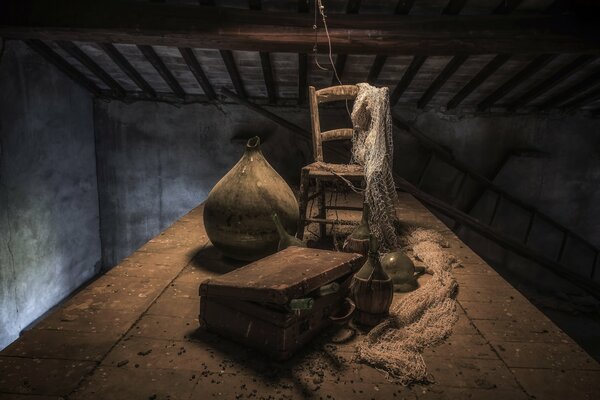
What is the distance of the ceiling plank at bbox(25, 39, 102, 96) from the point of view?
5.19 metres

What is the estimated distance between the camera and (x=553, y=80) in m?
5.50

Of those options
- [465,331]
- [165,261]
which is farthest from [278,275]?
[165,261]

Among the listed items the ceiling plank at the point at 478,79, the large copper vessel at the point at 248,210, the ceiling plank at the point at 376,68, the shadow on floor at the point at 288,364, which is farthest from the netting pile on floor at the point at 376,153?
the ceiling plank at the point at 478,79

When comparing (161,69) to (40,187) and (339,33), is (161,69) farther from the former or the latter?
(339,33)

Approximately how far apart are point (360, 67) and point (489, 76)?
72.0 inches

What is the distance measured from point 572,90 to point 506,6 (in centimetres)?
254

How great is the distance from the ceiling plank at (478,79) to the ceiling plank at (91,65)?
5334 mm

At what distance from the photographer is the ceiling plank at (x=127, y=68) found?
5.04 metres

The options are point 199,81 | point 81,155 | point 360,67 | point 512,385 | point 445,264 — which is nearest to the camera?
point 512,385

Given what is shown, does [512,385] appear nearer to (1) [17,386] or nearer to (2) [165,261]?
(1) [17,386]

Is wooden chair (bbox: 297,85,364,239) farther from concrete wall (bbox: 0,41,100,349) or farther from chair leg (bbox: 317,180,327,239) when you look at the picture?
concrete wall (bbox: 0,41,100,349)

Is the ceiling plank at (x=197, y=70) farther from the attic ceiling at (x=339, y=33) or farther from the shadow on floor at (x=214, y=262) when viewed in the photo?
the shadow on floor at (x=214, y=262)

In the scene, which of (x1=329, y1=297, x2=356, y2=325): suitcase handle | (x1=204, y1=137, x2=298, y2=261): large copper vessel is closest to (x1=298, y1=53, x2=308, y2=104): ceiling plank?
(x1=204, y1=137, x2=298, y2=261): large copper vessel

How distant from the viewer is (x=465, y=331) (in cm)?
232
